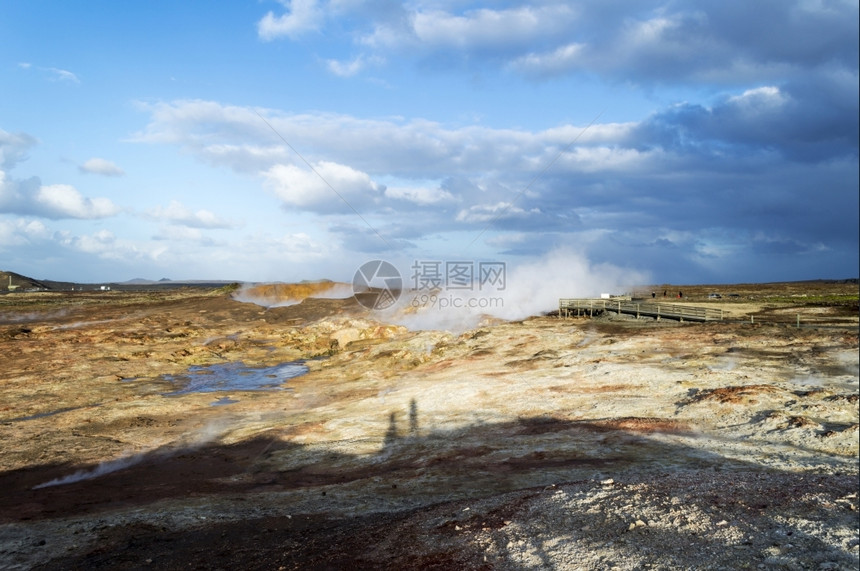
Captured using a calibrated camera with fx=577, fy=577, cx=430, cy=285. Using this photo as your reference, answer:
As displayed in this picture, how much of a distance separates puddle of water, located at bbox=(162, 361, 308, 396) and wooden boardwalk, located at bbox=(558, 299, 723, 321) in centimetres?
3076

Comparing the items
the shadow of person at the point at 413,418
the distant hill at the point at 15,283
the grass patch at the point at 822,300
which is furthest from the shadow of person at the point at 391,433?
the distant hill at the point at 15,283

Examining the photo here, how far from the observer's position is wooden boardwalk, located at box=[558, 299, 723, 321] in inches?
2030

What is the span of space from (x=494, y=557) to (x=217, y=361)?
4425 cm

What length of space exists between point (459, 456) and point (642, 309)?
41.4 meters

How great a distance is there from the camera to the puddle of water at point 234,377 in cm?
3962

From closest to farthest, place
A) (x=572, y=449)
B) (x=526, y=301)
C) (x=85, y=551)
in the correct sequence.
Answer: (x=85, y=551)
(x=572, y=449)
(x=526, y=301)

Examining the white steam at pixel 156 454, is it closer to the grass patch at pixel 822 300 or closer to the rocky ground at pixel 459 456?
the rocky ground at pixel 459 456

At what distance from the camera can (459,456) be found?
70.8ft

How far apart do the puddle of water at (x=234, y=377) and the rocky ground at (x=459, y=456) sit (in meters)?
0.45

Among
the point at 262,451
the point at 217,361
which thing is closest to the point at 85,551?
the point at 262,451

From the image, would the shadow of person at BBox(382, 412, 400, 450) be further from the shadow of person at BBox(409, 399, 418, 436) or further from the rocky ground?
the shadow of person at BBox(409, 399, 418, 436)

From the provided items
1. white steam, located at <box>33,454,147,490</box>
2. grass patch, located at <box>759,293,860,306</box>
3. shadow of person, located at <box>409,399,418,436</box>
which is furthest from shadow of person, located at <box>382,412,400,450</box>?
grass patch, located at <box>759,293,860,306</box>

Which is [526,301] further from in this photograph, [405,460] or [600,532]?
[600,532]

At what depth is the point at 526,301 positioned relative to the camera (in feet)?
245
